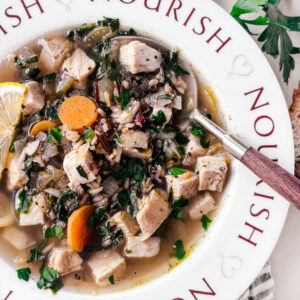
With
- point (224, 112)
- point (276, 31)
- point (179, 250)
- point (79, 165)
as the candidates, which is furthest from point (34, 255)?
point (276, 31)

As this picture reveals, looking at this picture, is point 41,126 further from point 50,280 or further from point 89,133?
point 50,280

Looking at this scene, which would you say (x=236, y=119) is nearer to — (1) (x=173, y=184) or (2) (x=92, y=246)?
(1) (x=173, y=184)

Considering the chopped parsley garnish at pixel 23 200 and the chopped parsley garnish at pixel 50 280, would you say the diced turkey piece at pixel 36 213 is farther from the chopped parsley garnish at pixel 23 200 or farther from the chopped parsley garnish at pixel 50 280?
the chopped parsley garnish at pixel 50 280

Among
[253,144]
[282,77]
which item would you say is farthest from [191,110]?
[282,77]

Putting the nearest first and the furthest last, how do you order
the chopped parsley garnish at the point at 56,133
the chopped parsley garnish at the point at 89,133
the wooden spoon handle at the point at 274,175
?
the wooden spoon handle at the point at 274,175 → the chopped parsley garnish at the point at 89,133 → the chopped parsley garnish at the point at 56,133

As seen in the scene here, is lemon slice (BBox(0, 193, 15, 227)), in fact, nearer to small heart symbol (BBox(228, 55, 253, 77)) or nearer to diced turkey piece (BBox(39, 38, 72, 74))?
diced turkey piece (BBox(39, 38, 72, 74))

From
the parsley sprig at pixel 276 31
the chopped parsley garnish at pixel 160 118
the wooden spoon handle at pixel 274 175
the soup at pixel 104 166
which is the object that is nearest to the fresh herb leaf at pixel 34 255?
the soup at pixel 104 166
